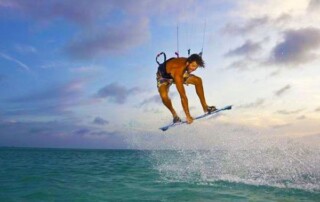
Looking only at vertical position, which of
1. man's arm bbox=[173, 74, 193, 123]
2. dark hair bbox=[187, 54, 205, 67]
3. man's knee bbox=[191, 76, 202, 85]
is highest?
dark hair bbox=[187, 54, 205, 67]

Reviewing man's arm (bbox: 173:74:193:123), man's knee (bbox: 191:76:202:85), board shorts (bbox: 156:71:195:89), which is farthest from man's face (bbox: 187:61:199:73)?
man's knee (bbox: 191:76:202:85)

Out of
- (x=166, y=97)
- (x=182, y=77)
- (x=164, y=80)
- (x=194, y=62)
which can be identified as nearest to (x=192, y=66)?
(x=194, y=62)

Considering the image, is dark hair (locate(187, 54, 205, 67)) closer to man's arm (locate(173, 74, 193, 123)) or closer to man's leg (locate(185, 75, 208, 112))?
man's arm (locate(173, 74, 193, 123))

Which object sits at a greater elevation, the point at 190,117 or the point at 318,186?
the point at 190,117

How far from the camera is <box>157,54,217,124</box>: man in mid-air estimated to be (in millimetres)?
11727

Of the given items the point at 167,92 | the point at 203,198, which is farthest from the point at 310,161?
the point at 167,92

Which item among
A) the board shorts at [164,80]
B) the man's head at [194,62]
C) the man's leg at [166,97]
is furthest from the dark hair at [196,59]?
the man's leg at [166,97]

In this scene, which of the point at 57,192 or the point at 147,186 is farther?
the point at 147,186

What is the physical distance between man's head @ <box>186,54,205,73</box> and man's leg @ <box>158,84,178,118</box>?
5.19 ft

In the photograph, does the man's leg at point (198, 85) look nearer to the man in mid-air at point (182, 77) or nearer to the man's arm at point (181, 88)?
the man in mid-air at point (182, 77)

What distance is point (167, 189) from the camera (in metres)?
16.7

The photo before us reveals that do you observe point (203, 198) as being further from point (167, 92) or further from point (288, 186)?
point (288, 186)

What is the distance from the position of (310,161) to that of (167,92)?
78.5 feet

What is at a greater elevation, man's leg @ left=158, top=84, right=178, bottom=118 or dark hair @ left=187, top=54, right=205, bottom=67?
dark hair @ left=187, top=54, right=205, bottom=67
